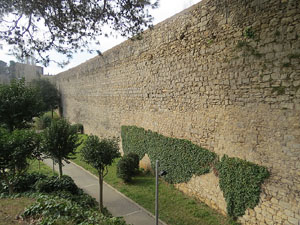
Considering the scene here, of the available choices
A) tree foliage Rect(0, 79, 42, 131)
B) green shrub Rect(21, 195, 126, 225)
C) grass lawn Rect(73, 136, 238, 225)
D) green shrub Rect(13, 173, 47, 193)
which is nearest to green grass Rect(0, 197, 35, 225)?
green shrub Rect(21, 195, 126, 225)

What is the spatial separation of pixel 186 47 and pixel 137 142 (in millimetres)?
4929

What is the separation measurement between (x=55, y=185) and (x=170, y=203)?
12.2ft

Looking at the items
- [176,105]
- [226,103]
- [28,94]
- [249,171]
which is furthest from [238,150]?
[28,94]

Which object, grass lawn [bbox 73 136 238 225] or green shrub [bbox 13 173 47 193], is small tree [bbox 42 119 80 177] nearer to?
green shrub [bbox 13 173 47 193]

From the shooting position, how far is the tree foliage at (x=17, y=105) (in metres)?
10.7

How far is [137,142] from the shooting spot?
1018 centimetres

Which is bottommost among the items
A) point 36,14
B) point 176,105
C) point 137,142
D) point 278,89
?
point 137,142

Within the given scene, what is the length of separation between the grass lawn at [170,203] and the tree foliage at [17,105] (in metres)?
5.49

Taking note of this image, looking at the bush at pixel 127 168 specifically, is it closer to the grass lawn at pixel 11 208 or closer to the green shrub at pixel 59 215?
the grass lawn at pixel 11 208

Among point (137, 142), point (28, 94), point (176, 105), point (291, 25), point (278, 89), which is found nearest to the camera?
point (291, 25)

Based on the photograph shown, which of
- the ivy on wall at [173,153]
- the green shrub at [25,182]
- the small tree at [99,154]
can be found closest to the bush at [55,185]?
the green shrub at [25,182]

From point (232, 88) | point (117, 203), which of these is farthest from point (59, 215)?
point (232, 88)

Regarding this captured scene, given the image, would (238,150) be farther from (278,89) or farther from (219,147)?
(278,89)

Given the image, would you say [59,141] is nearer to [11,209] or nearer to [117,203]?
[117,203]
